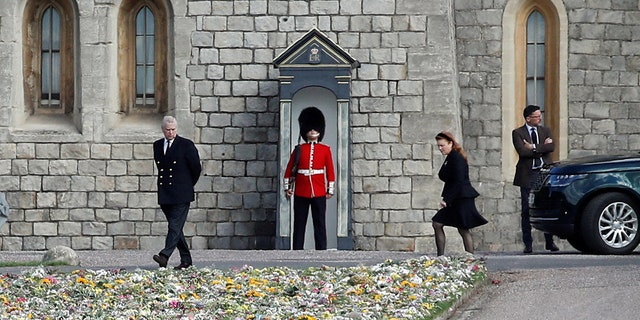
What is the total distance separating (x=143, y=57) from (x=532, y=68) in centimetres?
616

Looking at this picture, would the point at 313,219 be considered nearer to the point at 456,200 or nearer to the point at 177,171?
the point at 456,200

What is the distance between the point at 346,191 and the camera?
77.9ft

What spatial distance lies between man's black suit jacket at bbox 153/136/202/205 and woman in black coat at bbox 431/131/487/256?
2898 mm

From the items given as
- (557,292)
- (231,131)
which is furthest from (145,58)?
(557,292)

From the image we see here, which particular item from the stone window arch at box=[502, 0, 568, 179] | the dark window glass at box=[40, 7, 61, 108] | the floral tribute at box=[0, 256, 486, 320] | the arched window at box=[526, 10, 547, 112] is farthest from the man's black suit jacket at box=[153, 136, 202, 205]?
the arched window at box=[526, 10, 547, 112]

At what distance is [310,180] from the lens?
22859mm

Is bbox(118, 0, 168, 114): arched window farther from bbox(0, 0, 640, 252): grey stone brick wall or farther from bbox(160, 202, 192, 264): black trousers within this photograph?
bbox(160, 202, 192, 264): black trousers

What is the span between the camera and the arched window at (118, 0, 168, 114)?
25.4 meters

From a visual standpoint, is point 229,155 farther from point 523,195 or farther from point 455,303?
point 455,303

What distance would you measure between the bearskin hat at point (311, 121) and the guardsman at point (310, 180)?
0.28 feet

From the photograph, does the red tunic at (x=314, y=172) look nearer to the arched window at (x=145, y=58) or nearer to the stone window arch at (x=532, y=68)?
the arched window at (x=145, y=58)

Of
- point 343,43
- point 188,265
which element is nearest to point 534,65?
point 343,43

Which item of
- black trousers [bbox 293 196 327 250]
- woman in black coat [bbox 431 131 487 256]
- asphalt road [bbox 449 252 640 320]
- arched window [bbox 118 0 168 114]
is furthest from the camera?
arched window [bbox 118 0 168 114]

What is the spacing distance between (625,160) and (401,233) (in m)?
4.86
